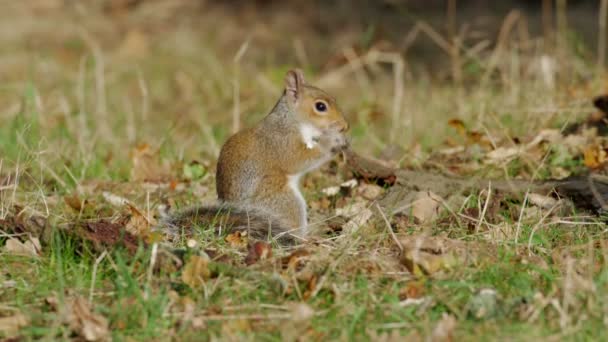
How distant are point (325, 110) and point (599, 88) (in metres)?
2.24

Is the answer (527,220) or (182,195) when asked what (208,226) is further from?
(527,220)

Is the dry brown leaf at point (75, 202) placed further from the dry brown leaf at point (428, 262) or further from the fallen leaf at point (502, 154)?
the fallen leaf at point (502, 154)

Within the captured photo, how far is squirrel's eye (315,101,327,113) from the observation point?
12.7 ft

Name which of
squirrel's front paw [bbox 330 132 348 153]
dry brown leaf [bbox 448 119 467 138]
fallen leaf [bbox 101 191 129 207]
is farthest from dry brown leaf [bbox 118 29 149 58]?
squirrel's front paw [bbox 330 132 348 153]

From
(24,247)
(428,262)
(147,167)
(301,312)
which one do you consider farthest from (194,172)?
(301,312)

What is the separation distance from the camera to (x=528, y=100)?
5.14 metres

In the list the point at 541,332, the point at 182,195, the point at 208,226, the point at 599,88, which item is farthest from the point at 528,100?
the point at 541,332

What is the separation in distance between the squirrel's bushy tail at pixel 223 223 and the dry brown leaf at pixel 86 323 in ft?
2.25

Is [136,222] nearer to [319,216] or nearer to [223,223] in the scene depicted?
[223,223]

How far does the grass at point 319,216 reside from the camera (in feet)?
8.56

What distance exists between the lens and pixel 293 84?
3883 millimetres

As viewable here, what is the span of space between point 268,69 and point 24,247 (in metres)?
4.84

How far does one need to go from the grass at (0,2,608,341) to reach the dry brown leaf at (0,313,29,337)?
0.02 meters

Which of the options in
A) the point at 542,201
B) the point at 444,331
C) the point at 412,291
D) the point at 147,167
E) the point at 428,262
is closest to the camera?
the point at 444,331
